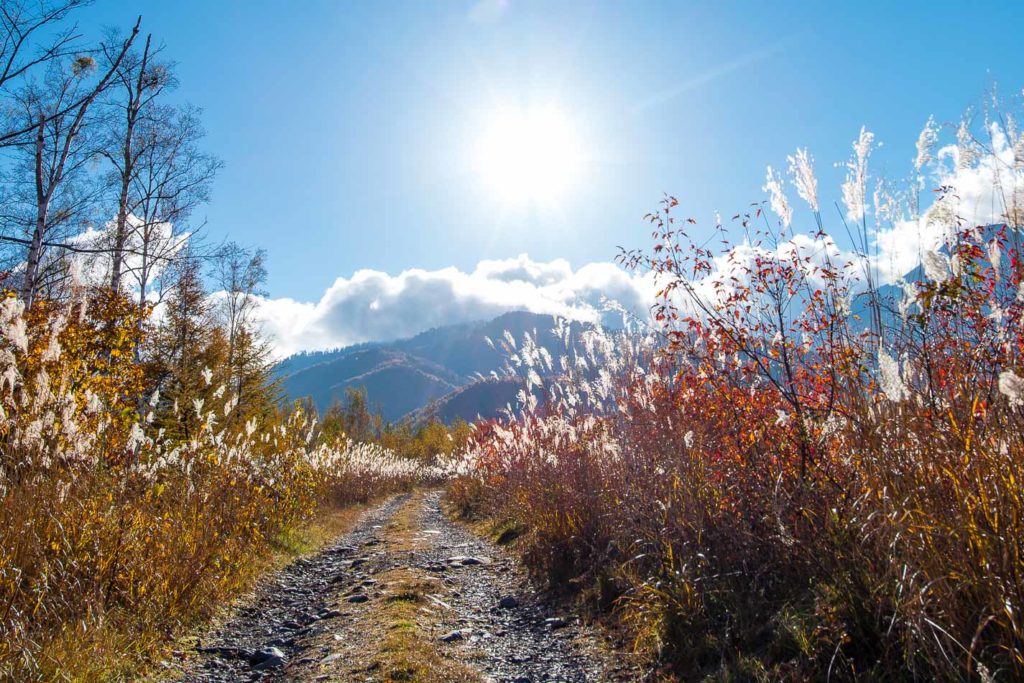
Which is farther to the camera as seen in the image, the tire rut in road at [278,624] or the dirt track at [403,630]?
the tire rut in road at [278,624]

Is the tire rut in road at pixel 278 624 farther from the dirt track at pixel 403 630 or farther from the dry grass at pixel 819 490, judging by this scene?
the dry grass at pixel 819 490

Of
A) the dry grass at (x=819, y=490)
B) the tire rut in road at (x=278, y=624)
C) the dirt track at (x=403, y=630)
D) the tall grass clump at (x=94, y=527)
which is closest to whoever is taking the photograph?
the dry grass at (x=819, y=490)

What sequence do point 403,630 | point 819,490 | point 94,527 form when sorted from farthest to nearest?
point 403,630 < point 94,527 < point 819,490

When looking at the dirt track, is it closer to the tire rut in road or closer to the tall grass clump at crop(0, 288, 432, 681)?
the tire rut in road

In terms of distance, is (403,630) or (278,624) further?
(278,624)

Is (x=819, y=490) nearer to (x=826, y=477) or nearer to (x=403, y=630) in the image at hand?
(x=826, y=477)

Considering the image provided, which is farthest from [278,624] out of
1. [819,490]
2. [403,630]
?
[819,490]

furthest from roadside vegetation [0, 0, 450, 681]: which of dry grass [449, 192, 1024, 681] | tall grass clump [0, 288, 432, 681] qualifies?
dry grass [449, 192, 1024, 681]

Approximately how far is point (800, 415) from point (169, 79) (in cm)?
1474

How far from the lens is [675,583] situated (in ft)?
12.8

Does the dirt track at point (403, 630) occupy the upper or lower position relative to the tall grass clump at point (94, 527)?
lower

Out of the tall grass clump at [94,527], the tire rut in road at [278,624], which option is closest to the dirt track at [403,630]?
the tire rut in road at [278,624]

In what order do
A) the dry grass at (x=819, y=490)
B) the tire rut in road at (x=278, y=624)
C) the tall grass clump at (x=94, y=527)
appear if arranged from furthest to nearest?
1. the tire rut in road at (x=278, y=624)
2. the tall grass clump at (x=94, y=527)
3. the dry grass at (x=819, y=490)

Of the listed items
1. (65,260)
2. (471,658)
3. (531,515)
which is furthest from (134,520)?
(65,260)
